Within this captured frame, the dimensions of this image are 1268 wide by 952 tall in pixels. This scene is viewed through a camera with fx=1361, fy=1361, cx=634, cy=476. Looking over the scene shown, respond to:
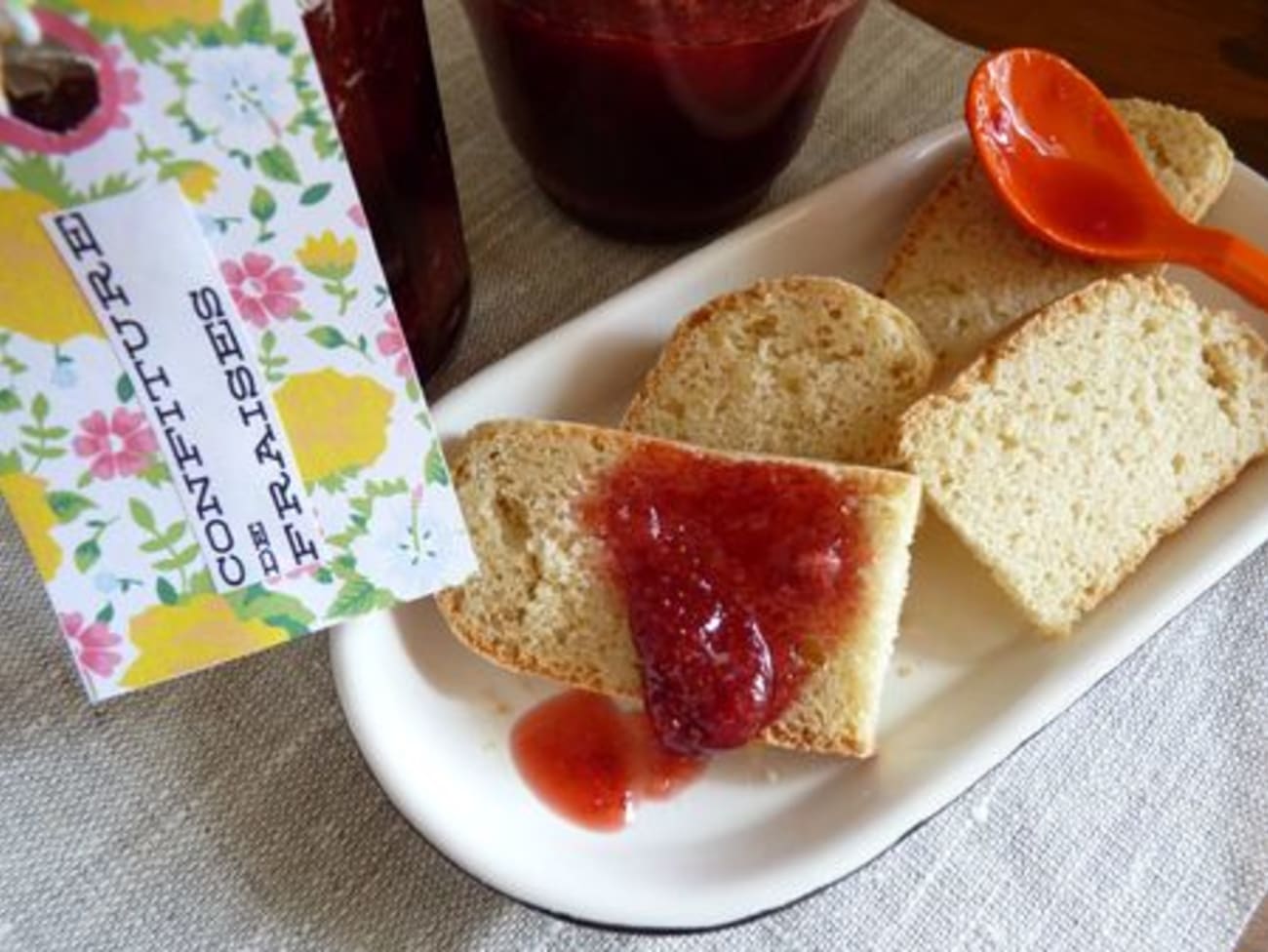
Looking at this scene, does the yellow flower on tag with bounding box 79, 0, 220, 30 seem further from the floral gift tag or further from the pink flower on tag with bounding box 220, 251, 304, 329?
the pink flower on tag with bounding box 220, 251, 304, 329

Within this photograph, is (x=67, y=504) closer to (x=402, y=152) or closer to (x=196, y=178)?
(x=196, y=178)

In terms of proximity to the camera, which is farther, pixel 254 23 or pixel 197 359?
pixel 197 359

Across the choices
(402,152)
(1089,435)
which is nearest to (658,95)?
(402,152)

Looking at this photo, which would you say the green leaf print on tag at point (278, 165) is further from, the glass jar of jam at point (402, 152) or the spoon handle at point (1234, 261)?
the spoon handle at point (1234, 261)

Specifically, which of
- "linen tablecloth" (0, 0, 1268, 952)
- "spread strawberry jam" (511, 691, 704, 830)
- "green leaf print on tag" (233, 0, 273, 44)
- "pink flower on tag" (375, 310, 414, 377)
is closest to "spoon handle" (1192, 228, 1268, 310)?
"linen tablecloth" (0, 0, 1268, 952)

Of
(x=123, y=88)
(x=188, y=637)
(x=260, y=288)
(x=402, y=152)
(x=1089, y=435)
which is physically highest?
(x=123, y=88)

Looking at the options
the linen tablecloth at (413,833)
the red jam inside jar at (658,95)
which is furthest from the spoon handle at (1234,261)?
the red jam inside jar at (658,95)

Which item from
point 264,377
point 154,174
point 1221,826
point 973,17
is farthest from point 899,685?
point 973,17
